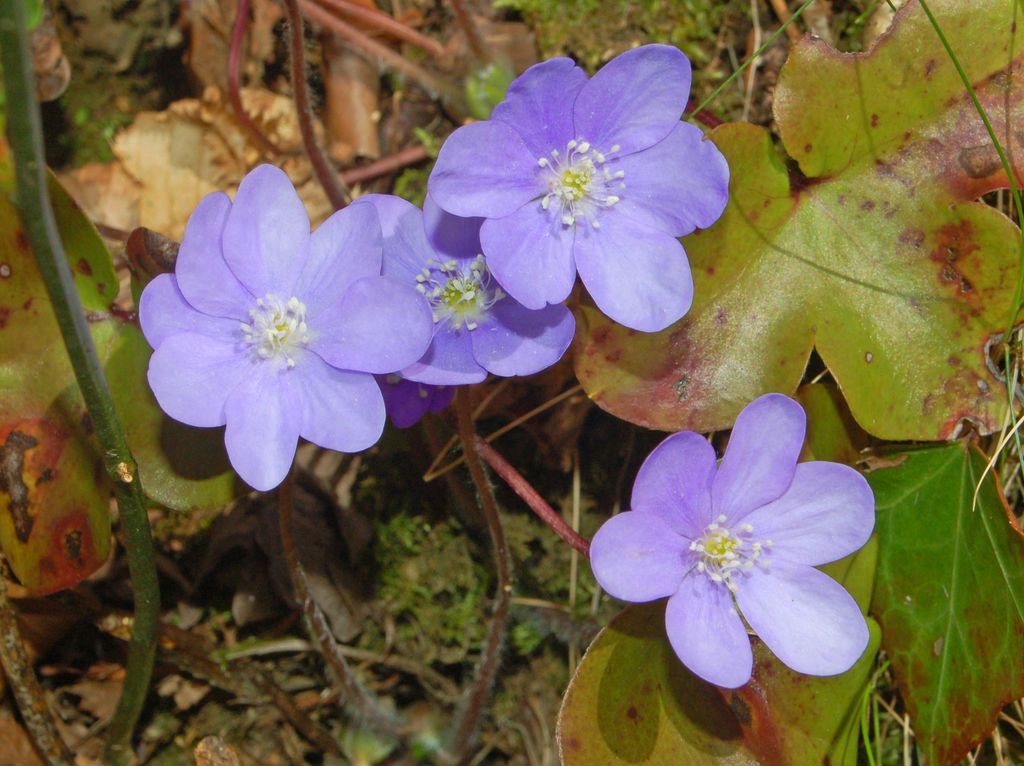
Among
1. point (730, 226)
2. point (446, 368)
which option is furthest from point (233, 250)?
point (730, 226)

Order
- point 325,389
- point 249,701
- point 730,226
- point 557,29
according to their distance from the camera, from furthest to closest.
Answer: point 557,29, point 249,701, point 730,226, point 325,389

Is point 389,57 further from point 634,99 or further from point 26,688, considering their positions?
point 26,688

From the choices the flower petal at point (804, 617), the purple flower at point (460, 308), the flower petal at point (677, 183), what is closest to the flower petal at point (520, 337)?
the purple flower at point (460, 308)

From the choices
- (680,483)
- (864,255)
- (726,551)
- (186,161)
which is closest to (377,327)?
(680,483)

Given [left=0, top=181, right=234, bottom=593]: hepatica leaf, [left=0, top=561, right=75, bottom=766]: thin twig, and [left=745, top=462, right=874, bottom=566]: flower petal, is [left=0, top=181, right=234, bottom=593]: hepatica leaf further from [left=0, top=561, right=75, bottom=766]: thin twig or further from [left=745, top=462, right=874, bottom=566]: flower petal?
[left=745, top=462, right=874, bottom=566]: flower petal

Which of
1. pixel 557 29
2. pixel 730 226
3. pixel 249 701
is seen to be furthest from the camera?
pixel 557 29

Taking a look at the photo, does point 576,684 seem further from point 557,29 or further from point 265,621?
point 557,29

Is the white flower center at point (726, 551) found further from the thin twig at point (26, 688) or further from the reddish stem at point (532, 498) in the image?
the thin twig at point (26, 688)
